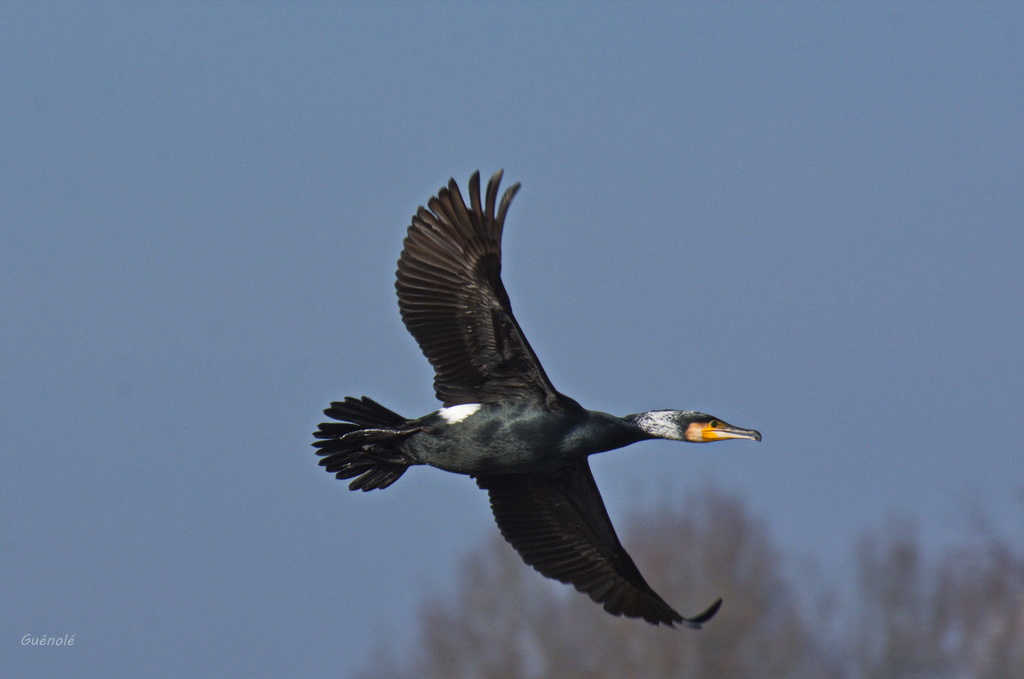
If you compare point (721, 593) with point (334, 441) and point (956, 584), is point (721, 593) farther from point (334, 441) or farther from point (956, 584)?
point (334, 441)

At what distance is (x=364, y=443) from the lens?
8750 millimetres

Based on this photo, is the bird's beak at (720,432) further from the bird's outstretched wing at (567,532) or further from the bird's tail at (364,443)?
the bird's tail at (364,443)

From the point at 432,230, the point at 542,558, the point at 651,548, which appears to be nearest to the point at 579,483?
the point at 542,558

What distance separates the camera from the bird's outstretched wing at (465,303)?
846 cm

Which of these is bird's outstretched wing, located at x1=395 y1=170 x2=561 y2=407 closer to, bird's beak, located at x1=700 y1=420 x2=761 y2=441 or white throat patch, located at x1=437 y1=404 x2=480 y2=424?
white throat patch, located at x1=437 y1=404 x2=480 y2=424

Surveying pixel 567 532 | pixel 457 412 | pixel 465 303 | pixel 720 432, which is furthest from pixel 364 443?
pixel 720 432

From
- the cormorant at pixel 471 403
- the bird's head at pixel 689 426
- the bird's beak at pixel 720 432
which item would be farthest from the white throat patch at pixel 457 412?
the bird's beak at pixel 720 432

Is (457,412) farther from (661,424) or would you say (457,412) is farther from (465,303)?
(661,424)

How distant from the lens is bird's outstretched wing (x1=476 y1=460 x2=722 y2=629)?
373 inches

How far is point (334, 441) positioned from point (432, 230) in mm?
1353

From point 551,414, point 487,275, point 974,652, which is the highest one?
point 487,275

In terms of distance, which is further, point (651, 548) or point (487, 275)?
point (651, 548)

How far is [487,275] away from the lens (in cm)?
850

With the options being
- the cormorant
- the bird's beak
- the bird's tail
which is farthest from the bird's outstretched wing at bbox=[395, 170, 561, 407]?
the bird's beak
